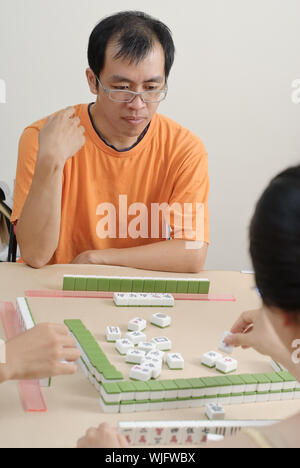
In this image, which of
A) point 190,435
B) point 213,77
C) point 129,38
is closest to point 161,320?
point 190,435

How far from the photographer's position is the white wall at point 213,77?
312 cm

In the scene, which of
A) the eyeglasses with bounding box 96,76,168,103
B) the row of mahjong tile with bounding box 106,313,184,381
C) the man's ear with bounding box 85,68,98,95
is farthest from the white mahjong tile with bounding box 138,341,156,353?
the man's ear with bounding box 85,68,98,95

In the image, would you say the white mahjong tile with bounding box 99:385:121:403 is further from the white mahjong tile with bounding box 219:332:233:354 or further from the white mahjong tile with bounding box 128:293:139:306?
the white mahjong tile with bounding box 128:293:139:306

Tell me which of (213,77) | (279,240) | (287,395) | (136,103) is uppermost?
(213,77)

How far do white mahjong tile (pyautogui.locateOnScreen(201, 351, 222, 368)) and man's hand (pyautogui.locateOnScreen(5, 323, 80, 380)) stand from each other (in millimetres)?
249

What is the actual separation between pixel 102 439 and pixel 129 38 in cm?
124

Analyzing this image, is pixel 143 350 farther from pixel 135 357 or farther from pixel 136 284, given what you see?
pixel 136 284

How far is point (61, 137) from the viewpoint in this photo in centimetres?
175

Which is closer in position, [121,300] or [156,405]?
[156,405]

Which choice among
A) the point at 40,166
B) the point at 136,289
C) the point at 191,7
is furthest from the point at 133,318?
the point at 191,7

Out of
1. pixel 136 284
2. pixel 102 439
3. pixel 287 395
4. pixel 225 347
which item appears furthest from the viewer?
pixel 136 284

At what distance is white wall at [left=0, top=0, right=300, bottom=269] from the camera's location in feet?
10.2

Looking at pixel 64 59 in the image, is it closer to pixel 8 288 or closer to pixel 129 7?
pixel 129 7

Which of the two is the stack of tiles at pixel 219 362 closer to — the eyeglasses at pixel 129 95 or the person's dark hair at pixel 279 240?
the person's dark hair at pixel 279 240
